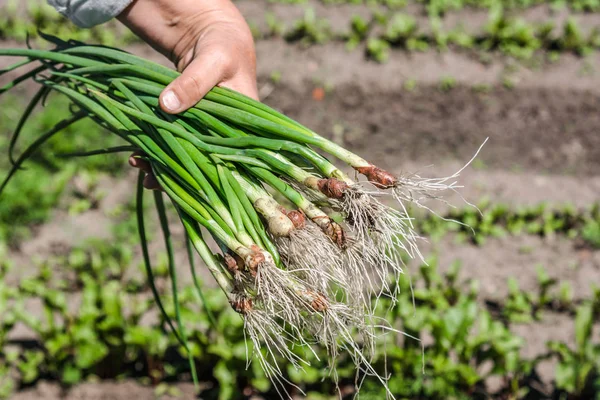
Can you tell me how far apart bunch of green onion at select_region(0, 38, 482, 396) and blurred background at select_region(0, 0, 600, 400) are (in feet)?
3.37

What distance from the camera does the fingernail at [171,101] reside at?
1.53 metres

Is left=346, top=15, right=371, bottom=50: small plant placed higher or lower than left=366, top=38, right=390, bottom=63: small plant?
higher

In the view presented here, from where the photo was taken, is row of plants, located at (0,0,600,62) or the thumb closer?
the thumb

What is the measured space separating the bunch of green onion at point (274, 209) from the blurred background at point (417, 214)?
1.03 meters

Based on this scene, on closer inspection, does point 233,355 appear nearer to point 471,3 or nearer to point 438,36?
point 438,36

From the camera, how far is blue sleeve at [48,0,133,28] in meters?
1.80

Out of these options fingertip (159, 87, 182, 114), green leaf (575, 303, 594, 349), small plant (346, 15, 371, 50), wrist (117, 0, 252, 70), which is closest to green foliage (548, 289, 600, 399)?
green leaf (575, 303, 594, 349)

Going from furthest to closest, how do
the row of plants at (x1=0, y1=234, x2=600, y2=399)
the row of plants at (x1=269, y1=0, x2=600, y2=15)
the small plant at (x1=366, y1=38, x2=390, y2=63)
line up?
the row of plants at (x1=269, y1=0, x2=600, y2=15)
the small plant at (x1=366, y1=38, x2=390, y2=63)
the row of plants at (x1=0, y1=234, x2=600, y2=399)

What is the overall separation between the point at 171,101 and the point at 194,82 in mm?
80

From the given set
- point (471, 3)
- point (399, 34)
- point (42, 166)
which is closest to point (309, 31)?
point (399, 34)

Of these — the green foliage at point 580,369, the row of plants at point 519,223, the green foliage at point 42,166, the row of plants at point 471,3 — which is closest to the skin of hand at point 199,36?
the green foliage at point 580,369

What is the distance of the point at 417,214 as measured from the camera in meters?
4.00

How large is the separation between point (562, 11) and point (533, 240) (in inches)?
109

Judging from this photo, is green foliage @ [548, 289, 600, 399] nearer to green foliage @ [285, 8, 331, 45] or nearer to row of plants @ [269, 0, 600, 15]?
green foliage @ [285, 8, 331, 45]
